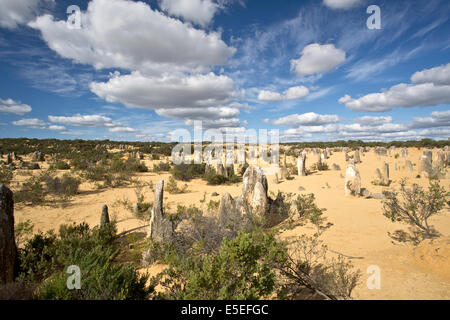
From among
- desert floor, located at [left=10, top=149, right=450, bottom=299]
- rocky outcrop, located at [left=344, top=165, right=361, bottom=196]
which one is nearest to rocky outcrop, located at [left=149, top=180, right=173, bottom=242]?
desert floor, located at [left=10, top=149, right=450, bottom=299]

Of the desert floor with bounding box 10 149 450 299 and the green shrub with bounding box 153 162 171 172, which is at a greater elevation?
the green shrub with bounding box 153 162 171 172

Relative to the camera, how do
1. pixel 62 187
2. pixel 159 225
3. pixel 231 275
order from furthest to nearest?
pixel 62 187 < pixel 159 225 < pixel 231 275

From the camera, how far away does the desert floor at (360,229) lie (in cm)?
338

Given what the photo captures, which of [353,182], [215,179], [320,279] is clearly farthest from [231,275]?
[215,179]

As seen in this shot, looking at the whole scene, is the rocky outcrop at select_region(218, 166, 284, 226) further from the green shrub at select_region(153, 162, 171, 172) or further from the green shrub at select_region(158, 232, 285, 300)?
the green shrub at select_region(153, 162, 171, 172)

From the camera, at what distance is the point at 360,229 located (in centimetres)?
611

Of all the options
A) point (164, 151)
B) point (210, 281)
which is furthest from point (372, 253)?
point (164, 151)

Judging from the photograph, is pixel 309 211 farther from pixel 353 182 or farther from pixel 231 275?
pixel 231 275

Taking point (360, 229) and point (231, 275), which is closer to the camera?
point (231, 275)

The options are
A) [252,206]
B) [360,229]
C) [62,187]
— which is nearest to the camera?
[360,229]

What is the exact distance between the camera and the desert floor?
3375 mm

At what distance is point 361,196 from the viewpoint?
9555mm

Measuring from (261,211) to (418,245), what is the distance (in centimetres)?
391
